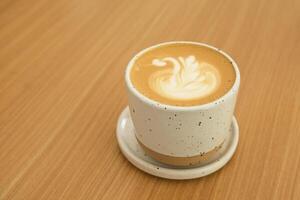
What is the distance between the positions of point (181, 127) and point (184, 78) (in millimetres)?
94

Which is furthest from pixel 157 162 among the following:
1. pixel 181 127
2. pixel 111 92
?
pixel 111 92

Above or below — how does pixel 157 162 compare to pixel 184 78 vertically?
below

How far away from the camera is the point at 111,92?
2.57 ft

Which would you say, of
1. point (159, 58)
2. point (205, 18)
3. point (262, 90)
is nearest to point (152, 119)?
point (159, 58)

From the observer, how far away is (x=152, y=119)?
0.55 metres

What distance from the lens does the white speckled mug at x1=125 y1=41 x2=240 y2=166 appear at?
536mm

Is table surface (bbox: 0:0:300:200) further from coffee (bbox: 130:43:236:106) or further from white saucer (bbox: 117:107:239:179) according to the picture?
coffee (bbox: 130:43:236:106)

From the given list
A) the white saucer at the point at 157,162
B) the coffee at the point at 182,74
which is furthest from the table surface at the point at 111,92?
the coffee at the point at 182,74

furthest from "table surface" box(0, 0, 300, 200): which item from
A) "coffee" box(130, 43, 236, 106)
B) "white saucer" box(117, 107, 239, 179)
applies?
"coffee" box(130, 43, 236, 106)

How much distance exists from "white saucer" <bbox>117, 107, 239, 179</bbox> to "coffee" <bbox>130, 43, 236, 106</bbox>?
0.42ft

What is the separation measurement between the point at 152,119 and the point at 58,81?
341 millimetres

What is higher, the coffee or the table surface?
the coffee

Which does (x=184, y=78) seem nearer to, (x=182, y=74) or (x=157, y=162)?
(x=182, y=74)

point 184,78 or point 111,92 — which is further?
point 111,92
